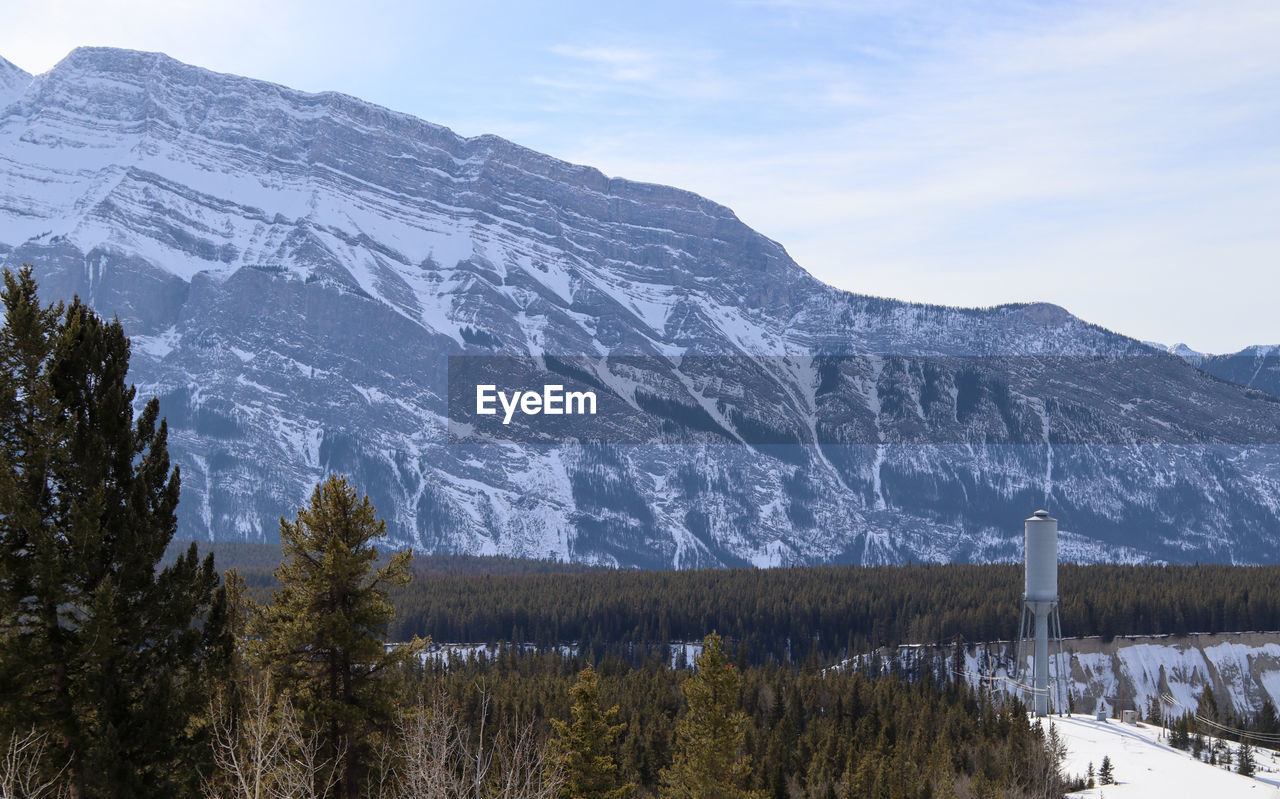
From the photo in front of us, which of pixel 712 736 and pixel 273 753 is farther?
pixel 712 736

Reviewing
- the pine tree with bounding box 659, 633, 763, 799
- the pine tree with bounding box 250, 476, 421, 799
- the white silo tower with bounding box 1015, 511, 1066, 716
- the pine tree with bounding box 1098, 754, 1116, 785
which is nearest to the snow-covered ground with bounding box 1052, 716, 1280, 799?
the pine tree with bounding box 1098, 754, 1116, 785

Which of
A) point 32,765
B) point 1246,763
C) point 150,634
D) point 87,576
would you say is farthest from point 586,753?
point 1246,763

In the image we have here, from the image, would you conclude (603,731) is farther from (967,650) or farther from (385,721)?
(967,650)

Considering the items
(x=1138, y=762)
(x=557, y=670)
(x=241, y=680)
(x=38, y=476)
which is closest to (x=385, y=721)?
(x=241, y=680)

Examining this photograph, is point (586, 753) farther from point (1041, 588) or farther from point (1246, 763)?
point (1041, 588)

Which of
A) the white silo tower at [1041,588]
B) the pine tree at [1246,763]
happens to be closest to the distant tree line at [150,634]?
the pine tree at [1246,763]
